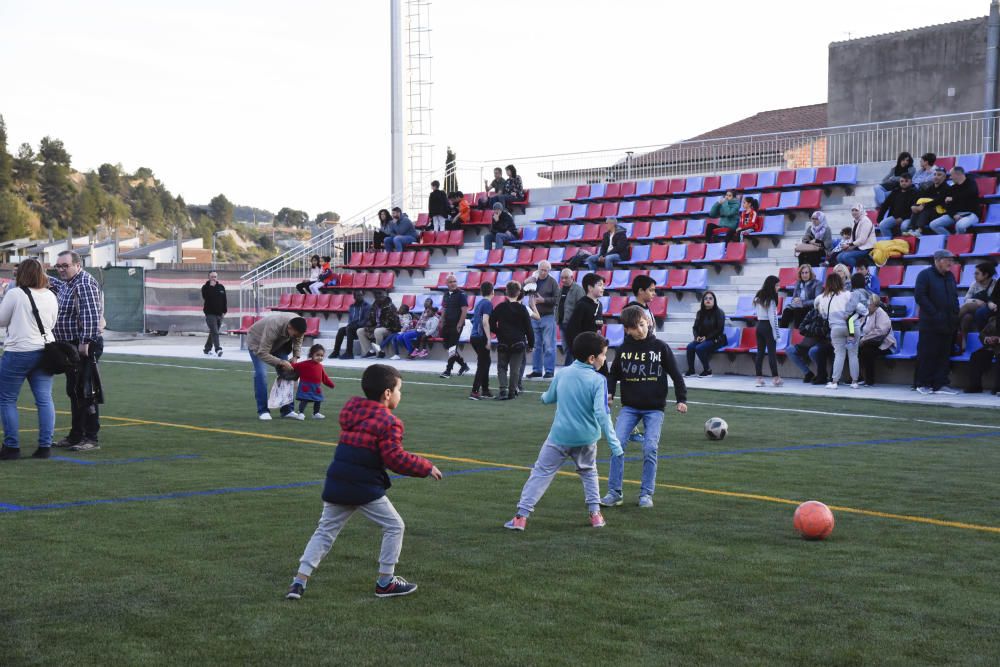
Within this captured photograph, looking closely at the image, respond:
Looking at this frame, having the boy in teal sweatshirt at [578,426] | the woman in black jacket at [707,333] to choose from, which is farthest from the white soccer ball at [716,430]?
the woman in black jacket at [707,333]

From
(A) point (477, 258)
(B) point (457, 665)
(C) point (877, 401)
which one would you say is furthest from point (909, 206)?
(B) point (457, 665)

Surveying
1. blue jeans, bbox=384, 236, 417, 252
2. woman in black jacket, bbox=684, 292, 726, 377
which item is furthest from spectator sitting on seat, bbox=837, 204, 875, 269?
blue jeans, bbox=384, 236, 417, 252

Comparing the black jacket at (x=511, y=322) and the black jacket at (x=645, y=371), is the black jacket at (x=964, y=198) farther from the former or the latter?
the black jacket at (x=645, y=371)

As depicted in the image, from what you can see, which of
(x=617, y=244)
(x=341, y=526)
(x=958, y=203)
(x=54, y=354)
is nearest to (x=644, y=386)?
(x=341, y=526)

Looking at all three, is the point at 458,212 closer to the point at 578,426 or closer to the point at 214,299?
the point at 214,299

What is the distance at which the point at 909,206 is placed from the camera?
75.8 feet

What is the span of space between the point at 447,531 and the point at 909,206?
57.9 feet

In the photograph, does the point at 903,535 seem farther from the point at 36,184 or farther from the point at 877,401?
the point at 36,184

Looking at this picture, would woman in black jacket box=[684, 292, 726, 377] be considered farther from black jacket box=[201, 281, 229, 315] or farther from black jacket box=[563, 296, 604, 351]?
black jacket box=[201, 281, 229, 315]

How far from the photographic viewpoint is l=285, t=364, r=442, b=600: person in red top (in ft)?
19.5

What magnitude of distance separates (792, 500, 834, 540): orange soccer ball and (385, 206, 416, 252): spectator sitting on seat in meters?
27.2

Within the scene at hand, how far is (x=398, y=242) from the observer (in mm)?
34156

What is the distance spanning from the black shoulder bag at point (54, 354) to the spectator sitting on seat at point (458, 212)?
22.8 meters

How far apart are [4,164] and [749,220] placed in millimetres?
111116
